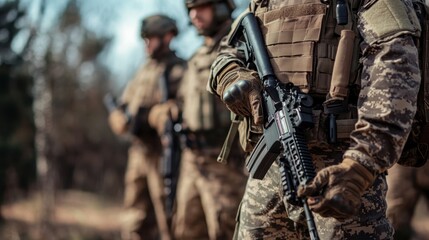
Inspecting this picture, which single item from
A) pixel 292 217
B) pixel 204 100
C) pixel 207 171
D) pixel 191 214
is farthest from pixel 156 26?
pixel 292 217

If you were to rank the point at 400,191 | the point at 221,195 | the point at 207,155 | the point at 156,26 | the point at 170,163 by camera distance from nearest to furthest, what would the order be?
1. the point at 400,191
2. the point at 221,195
3. the point at 207,155
4. the point at 170,163
5. the point at 156,26

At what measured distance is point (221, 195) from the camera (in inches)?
232

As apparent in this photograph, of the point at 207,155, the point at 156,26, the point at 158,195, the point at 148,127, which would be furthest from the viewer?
the point at 148,127

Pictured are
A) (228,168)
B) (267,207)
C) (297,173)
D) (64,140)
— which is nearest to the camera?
(297,173)

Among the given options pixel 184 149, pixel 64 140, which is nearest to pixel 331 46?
pixel 184 149

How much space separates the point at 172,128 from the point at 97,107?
55.2 feet

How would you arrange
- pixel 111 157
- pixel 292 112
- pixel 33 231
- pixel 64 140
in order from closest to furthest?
pixel 292 112 → pixel 33 231 → pixel 64 140 → pixel 111 157

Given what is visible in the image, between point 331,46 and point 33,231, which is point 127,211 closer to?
point 331,46

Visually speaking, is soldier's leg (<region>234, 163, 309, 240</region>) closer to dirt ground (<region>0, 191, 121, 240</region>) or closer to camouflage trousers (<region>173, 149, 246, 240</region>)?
camouflage trousers (<region>173, 149, 246, 240</region>)

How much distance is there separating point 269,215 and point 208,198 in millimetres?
2670

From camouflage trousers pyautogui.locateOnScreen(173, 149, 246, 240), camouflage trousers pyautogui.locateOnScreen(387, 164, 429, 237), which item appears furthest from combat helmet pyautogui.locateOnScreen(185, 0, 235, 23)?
camouflage trousers pyautogui.locateOnScreen(387, 164, 429, 237)

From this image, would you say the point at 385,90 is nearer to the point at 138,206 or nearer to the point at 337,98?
the point at 337,98

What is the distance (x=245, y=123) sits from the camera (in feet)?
11.3

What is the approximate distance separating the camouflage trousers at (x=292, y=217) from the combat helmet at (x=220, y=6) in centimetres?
273
